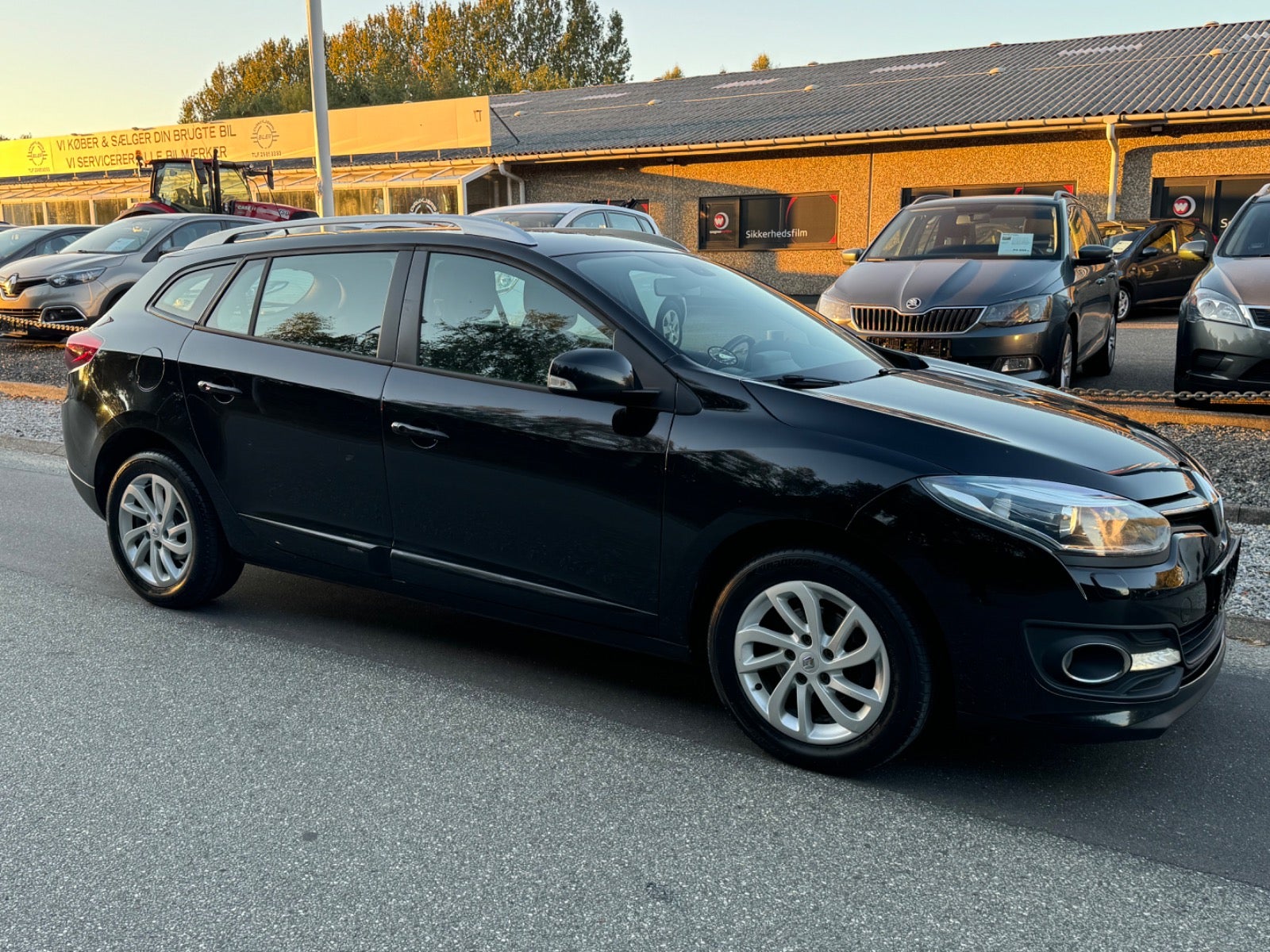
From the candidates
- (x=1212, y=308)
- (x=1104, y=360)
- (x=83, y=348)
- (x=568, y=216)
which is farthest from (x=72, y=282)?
(x=1212, y=308)

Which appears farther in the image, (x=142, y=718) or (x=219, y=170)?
(x=219, y=170)

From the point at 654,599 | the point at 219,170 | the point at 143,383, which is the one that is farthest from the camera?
the point at 219,170

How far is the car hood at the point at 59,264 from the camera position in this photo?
554 inches

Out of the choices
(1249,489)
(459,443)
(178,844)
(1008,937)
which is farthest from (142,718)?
(1249,489)

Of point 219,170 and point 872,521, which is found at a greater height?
point 219,170

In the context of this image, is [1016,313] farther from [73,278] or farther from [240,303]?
[73,278]

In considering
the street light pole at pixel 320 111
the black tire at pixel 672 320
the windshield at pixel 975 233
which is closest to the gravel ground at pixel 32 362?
the street light pole at pixel 320 111

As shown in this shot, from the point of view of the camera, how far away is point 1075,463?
3.29 metres

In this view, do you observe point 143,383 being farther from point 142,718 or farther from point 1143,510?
point 1143,510

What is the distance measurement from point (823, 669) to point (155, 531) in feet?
10.4

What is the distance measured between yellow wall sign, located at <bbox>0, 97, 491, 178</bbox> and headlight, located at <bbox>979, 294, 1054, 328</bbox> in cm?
2469

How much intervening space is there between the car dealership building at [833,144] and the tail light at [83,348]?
20.1 m

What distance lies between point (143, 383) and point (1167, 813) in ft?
14.1

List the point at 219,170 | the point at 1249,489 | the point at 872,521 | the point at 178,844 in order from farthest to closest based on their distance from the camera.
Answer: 1. the point at 219,170
2. the point at 1249,489
3. the point at 872,521
4. the point at 178,844
